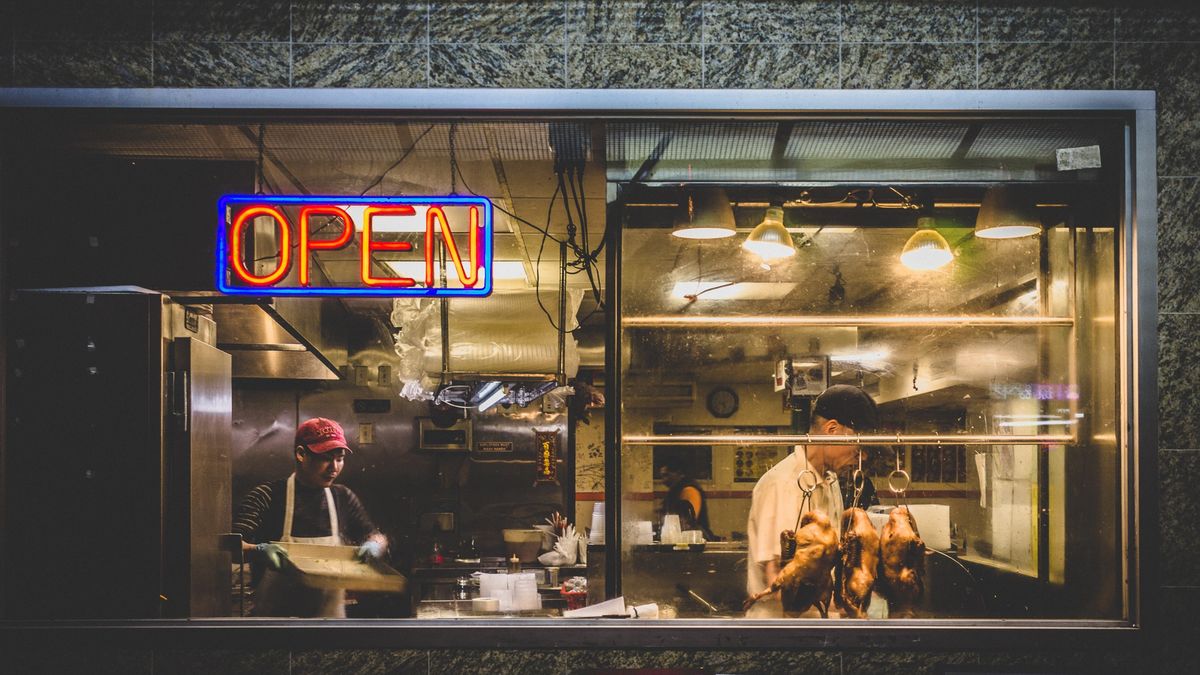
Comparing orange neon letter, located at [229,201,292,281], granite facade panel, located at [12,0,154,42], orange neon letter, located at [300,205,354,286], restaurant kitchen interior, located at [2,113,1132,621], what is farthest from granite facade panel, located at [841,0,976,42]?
granite facade panel, located at [12,0,154,42]

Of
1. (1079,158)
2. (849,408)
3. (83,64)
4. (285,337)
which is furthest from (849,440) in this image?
(285,337)

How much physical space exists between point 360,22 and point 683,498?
3298 mm

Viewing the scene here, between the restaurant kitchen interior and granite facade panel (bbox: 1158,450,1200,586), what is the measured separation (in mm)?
166

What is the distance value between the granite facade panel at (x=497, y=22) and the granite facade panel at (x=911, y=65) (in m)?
1.20

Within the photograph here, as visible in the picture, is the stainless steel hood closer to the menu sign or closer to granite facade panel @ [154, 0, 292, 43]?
granite facade panel @ [154, 0, 292, 43]

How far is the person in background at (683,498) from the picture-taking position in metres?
5.11

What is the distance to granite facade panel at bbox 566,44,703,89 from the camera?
11.4ft

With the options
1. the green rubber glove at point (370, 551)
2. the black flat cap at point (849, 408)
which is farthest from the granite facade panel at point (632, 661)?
the green rubber glove at point (370, 551)

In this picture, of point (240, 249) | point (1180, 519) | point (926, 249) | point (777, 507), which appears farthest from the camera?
point (777, 507)

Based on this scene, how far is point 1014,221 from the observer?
451 cm

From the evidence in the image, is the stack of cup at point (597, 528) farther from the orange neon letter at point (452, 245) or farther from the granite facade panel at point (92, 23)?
the granite facade panel at point (92, 23)

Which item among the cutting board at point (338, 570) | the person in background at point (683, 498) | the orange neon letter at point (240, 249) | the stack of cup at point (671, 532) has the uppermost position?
the orange neon letter at point (240, 249)

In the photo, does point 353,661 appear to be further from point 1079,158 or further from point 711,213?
point 1079,158

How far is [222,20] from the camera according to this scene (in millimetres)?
3492
